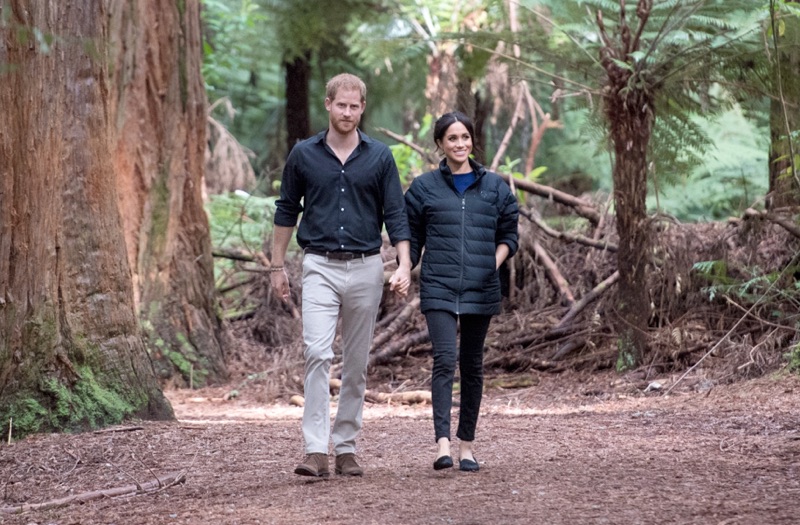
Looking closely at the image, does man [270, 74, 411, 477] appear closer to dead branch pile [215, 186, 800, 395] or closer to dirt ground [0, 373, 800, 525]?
dirt ground [0, 373, 800, 525]

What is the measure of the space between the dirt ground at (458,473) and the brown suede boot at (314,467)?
0.23ft

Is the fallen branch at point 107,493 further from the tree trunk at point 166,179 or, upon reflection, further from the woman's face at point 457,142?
the tree trunk at point 166,179

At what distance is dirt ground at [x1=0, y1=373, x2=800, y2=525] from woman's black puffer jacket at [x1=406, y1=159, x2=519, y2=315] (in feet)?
2.90

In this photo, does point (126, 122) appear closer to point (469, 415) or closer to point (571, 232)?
point (571, 232)

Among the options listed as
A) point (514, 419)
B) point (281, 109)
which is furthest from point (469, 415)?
point (281, 109)

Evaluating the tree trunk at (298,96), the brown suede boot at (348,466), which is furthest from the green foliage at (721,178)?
the brown suede boot at (348,466)

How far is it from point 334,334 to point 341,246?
45cm

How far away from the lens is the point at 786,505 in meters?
4.16

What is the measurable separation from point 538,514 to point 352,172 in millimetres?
1968

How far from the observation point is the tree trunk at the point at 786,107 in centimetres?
815

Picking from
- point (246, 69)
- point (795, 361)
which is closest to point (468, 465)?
point (795, 361)

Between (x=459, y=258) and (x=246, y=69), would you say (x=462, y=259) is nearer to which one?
(x=459, y=258)

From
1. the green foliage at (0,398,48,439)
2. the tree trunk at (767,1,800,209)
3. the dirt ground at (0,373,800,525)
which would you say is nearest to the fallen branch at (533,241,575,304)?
the tree trunk at (767,1,800,209)

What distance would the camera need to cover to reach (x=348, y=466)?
16.9ft
